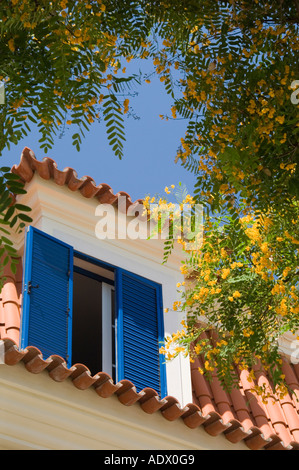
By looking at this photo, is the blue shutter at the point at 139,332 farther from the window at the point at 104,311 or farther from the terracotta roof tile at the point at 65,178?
the terracotta roof tile at the point at 65,178

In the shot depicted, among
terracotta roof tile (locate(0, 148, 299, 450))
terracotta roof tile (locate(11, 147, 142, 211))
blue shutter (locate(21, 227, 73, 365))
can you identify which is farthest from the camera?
terracotta roof tile (locate(11, 147, 142, 211))

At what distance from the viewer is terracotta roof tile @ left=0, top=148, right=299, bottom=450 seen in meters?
4.93

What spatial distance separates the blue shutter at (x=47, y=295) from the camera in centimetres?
541

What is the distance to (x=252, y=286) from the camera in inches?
193

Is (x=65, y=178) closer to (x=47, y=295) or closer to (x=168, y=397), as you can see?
(x=47, y=295)

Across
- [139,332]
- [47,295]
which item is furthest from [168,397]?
[47,295]

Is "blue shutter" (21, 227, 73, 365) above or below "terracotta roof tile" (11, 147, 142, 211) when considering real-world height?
below

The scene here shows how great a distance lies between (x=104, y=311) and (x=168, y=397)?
1.21m

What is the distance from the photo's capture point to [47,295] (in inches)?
224

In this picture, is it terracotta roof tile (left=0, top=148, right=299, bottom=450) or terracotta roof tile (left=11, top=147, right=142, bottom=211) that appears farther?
terracotta roof tile (left=11, top=147, right=142, bottom=211)

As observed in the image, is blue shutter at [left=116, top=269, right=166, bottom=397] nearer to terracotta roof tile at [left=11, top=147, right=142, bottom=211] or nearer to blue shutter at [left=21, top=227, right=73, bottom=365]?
blue shutter at [left=21, top=227, right=73, bottom=365]

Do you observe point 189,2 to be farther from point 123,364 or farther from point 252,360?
point 123,364

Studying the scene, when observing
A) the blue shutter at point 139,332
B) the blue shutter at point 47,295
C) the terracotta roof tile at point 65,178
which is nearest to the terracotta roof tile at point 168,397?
the terracotta roof tile at point 65,178

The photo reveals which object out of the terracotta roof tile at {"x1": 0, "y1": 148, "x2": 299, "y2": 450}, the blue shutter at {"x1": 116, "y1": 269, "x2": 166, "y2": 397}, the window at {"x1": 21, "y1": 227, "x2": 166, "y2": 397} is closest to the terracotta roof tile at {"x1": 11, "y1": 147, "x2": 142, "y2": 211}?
the terracotta roof tile at {"x1": 0, "y1": 148, "x2": 299, "y2": 450}
